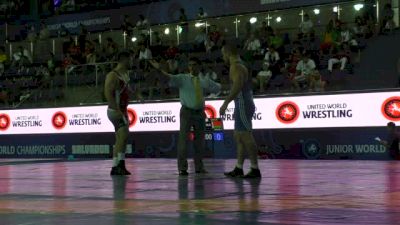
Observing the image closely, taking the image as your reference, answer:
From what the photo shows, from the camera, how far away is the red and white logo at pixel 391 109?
17203 mm

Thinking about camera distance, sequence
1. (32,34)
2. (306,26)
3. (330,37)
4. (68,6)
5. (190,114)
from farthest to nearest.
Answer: (68,6) → (32,34) → (306,26) → (330,37) → (190,114)

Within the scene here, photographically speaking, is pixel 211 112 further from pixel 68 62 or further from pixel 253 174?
pixel 68 62

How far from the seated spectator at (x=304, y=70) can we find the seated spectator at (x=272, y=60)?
87cm

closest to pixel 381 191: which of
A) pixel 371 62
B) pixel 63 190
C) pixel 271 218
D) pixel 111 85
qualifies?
pixel 271 218

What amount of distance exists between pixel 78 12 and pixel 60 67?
9.11 metres

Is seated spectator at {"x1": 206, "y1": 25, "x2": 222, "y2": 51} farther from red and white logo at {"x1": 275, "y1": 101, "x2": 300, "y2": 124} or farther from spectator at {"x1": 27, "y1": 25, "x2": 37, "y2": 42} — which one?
spectator at {"x1": 27, "y1": 25, "x2": 37, "y2": 42}

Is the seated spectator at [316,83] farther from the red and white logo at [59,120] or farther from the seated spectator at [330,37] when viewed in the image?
the red and white logo at [59,120]

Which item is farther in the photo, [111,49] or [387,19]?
[111,49]

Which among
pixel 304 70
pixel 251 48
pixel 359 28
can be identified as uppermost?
pixel 359 28

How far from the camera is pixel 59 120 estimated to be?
78.0 ft

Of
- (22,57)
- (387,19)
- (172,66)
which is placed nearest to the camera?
(387,19)

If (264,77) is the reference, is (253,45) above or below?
above

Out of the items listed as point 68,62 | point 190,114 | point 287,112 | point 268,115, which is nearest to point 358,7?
point 287,112

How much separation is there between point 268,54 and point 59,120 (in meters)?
6.89
